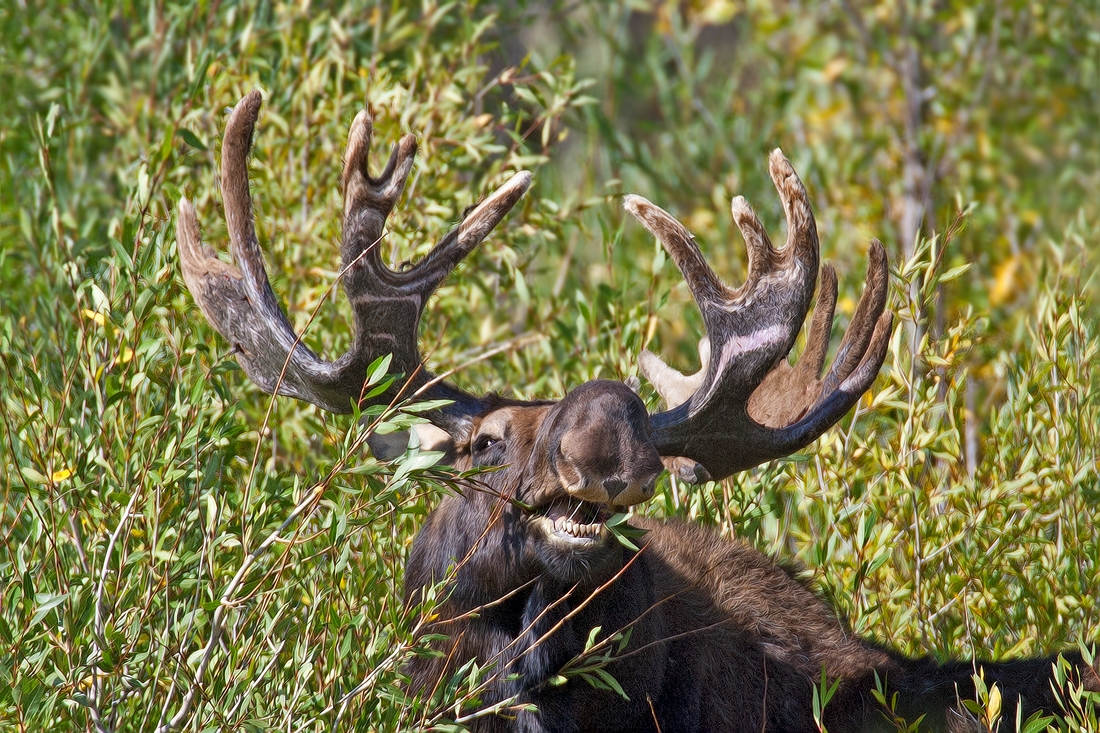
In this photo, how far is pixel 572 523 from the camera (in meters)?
3.87

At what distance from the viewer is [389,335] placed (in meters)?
4.21

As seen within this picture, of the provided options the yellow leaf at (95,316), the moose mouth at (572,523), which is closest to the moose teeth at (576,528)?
the moose mouth at (572,523)

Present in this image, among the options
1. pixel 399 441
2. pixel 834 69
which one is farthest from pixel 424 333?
pixel 834 69

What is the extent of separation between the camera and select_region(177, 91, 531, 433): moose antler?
157 inches

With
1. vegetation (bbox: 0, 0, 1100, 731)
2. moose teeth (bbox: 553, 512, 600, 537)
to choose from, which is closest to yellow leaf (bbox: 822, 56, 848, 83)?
vegetation (bbox: 0, 0, 1100, 731)

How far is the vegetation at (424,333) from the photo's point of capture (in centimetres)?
378

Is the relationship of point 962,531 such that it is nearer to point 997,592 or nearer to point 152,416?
point 997,592

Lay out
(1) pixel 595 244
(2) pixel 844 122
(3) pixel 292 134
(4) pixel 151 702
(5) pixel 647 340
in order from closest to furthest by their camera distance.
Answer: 1. (4) pixel 151 702
2. (5) pixel 647 340
3. (3) pixel 292 134
4. (1) pixel 595 244
5. (2) pixel 844 122

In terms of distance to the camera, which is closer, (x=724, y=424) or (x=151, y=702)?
(x=151, y=702)

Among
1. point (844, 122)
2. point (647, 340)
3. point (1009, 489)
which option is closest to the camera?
point (1009, 489)

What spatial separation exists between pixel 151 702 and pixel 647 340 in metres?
3.07

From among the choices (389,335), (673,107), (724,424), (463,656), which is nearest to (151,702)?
(463,656)

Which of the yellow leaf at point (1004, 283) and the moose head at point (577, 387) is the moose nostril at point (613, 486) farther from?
the yellow leaf at point (1004, 283)

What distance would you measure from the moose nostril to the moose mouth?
0.15 m
